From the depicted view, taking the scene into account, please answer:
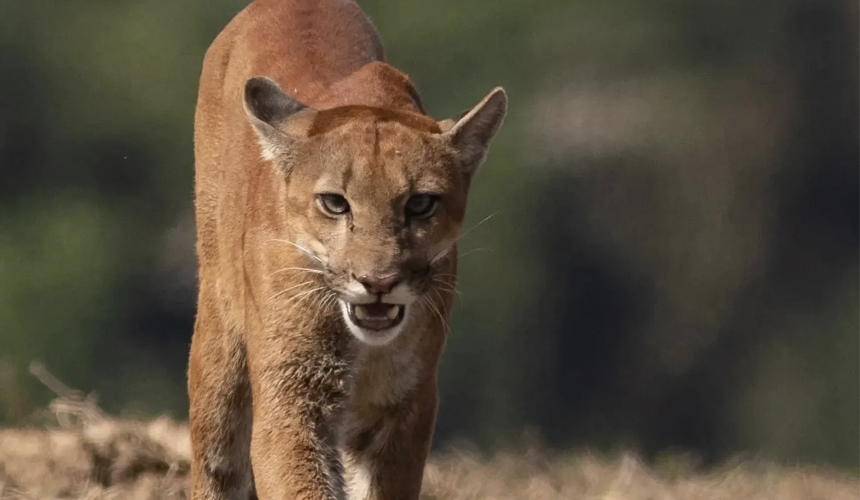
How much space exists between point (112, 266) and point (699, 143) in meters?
5.91

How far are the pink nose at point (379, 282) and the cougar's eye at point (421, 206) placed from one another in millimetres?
237

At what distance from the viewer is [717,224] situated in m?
18.2

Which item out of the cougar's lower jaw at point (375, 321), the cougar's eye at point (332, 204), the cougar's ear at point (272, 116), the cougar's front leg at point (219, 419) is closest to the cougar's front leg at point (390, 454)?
the cougar's lower jaw at point (375, 321)

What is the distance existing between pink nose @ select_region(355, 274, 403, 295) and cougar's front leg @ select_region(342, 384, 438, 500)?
1.52 ft

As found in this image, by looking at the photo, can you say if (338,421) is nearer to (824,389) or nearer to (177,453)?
(177,453)

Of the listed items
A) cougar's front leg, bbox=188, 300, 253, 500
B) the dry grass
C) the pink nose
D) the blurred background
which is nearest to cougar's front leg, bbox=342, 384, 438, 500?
the pink nose

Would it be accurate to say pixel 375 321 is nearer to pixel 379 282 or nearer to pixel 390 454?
pixel 379 282

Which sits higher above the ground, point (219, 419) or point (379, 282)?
point (379, 282)

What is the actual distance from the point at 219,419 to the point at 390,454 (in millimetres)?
860

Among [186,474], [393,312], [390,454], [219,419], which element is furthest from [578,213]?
[393,312]

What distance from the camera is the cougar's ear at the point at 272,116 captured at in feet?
17.7

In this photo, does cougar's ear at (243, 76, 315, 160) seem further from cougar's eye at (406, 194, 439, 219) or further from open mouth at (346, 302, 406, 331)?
open mouth at (346, 302, 406, 331)

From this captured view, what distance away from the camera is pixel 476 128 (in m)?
5.46

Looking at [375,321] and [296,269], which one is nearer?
[375,321]
